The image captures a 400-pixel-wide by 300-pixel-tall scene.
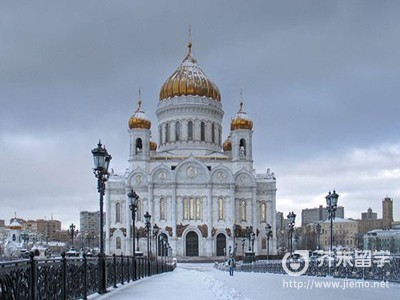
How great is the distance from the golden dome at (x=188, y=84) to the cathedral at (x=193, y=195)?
3218 mm

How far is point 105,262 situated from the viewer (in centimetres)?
1461

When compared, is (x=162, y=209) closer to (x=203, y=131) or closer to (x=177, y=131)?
(x=177, y=131)

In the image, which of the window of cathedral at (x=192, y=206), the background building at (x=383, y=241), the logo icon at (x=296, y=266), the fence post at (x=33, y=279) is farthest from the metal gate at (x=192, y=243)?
the fence post at (x=33, y=279)

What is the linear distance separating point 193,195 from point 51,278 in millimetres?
60791

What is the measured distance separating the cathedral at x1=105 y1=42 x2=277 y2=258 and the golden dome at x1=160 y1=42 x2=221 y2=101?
3.22 meters

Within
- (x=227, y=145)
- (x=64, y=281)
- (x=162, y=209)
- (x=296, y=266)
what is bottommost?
(x=296, y=266)

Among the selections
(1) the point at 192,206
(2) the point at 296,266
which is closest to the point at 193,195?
(1) the point at 192,206

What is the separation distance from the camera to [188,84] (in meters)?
75.8

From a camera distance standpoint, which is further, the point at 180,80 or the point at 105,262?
the point at 180,80

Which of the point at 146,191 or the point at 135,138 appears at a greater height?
the point at 135,138

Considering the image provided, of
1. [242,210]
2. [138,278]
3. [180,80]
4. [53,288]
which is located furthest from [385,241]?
[53,288]

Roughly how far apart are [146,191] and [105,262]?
183 feet

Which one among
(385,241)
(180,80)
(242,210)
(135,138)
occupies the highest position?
(180,80)

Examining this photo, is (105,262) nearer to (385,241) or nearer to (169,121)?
(169,121)
